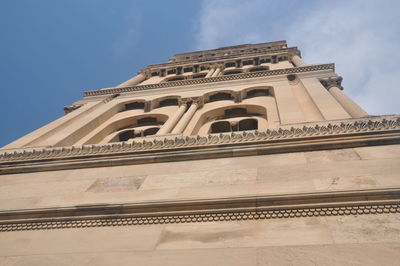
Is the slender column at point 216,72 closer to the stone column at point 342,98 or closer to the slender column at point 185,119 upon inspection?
the slender column at point 185,119

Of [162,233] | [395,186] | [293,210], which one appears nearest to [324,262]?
[293,210]

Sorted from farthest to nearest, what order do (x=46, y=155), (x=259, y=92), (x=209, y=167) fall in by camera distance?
1. (x=259, y=92)
2. (x=46, y=155)
3. (x=209, y=167)

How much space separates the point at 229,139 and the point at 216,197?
3.07 metres

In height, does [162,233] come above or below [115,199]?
below

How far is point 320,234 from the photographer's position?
14.7ft

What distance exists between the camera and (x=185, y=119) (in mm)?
13836

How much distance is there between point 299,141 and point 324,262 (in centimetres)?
413

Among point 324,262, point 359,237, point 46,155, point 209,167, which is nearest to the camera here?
point 324,262

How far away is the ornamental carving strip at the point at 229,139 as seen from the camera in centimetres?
774

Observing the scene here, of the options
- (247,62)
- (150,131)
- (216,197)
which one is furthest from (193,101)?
(247,62)

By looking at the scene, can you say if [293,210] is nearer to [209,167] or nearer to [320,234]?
[320,234]

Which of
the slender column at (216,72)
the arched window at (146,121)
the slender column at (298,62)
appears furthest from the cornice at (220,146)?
the slender column at (216,72)

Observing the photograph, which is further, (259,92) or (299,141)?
(259,92)

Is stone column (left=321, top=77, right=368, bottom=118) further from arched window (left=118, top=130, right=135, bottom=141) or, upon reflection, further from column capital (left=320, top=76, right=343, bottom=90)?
arched window (left=118, top=130, right=135, bottom=141)
